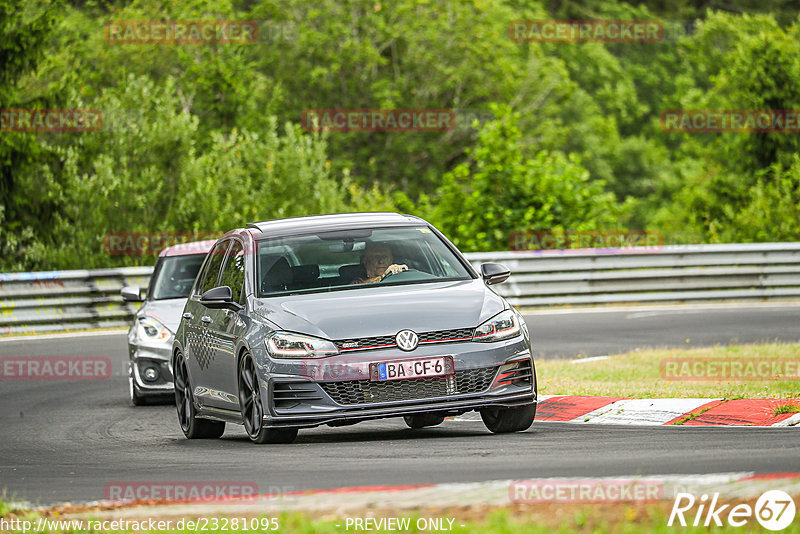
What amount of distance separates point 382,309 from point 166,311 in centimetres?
576

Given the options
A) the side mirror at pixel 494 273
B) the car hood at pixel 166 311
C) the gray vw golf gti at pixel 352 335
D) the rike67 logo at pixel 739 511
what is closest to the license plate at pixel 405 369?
the gray vw golf gti at pixel 352 335

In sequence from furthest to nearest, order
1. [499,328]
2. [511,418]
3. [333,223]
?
[333,223] < [511,418] < [499,328]

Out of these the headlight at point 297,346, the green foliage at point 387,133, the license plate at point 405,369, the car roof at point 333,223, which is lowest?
the green foliage at point 387,133

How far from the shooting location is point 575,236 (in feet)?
92.6

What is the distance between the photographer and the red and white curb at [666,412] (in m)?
10.1

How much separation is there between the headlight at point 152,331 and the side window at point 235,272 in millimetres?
3503

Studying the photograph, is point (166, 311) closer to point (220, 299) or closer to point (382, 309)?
point (220, 299)

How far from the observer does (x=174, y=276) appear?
15.4m

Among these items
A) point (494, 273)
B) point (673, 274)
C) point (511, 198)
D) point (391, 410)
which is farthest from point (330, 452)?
point (511, 198)

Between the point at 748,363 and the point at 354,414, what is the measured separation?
6376 millimetres

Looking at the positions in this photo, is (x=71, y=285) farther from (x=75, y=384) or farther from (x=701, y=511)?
(x=701, y=511)

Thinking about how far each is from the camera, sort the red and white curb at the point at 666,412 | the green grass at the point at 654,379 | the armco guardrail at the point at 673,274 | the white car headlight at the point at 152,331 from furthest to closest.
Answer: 1. the armco guardrail at the point at 673,274
2. the white car headlight at the point at 152,331
3. the green grass at the point at 654,379
4. the red and white curb at the point at 666,412

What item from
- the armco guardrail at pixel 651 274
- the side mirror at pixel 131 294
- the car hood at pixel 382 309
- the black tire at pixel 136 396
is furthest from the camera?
the armco guardrail at pixel 651 274

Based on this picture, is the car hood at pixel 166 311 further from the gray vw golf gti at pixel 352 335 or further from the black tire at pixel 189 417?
the gray vw golf gti at pixel 352 335
